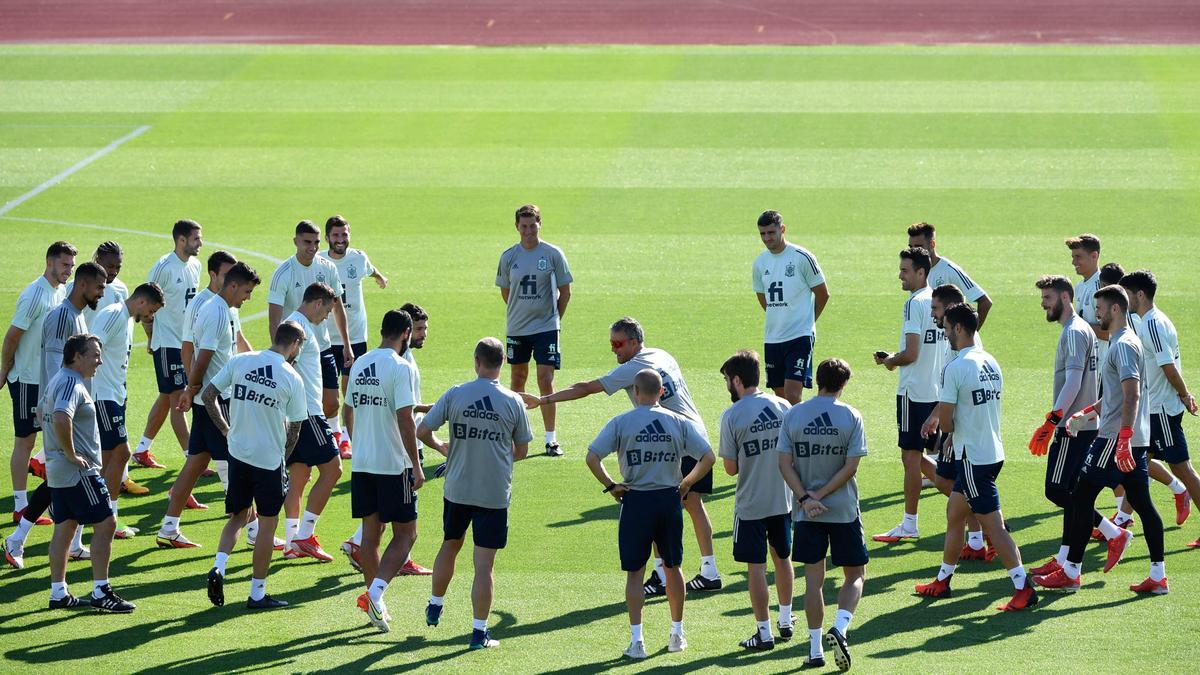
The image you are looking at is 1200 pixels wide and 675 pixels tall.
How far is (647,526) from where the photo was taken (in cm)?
901

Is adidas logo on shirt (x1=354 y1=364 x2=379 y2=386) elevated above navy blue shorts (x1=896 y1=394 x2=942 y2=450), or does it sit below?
above

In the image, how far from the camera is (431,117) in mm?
27484

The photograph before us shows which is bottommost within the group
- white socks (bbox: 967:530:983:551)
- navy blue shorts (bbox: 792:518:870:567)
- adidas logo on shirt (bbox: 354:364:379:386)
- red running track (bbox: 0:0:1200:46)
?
white socks (bbox: 967:530:983:551)

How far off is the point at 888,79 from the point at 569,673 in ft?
78.0

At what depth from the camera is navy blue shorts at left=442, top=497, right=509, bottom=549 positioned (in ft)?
30.6

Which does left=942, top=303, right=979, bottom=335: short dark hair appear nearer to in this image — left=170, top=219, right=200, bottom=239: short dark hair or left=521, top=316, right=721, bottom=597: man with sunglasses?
left=521, top=316, right=721, bottom=597: man with sunglasses

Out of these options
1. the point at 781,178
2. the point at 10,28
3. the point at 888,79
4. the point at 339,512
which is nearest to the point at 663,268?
the point at 781,178

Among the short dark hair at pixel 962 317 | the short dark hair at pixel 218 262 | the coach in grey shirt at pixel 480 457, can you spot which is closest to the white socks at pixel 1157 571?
the short dark hair at pixel 962 317

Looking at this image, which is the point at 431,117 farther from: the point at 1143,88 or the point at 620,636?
the point at 620,636

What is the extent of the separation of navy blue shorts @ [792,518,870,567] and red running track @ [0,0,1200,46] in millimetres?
27504

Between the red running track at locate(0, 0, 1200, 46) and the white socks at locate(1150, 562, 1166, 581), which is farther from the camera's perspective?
the red running track at locate(0, 0, 1200, 46)

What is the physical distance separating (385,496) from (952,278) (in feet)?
17.2

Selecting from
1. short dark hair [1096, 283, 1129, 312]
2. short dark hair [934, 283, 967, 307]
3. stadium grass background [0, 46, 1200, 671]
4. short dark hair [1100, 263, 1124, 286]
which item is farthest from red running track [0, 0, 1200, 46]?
short dark hair [1096, 283, 1129, 312]

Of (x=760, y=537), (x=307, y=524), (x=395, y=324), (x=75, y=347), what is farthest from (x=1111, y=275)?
(x=75, y=347)
